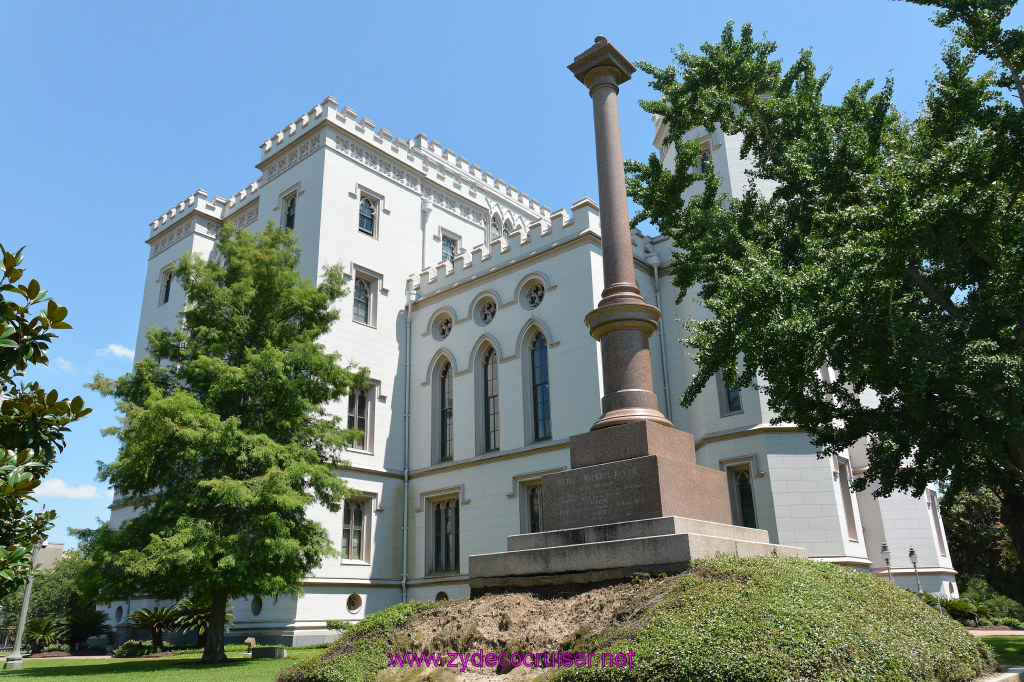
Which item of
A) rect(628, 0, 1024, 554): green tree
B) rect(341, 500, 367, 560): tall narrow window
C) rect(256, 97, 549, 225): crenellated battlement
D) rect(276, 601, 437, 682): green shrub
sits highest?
rect(256, 97, 549, 225): crenellated battlement

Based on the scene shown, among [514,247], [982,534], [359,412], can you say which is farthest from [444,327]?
[982,534]

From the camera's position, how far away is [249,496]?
1479 centimetres

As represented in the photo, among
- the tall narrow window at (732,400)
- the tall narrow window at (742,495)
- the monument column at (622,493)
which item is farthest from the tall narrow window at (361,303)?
the monument column at (622,493)

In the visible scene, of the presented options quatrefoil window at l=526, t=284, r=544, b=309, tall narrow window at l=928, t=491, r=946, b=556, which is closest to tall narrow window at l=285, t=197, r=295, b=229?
quatrefoil window at l=526, t=284, r=544, b=309

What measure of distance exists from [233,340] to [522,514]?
33.5 feet

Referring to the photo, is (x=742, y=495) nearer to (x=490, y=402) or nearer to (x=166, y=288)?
(x=490, y=402)

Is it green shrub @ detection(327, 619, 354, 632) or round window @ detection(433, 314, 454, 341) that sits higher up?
round window @ detection(433, 314, 454, 341)

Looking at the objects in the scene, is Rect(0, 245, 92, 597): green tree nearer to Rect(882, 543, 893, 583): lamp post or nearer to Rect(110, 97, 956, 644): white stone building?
Rect(110, 97, 956, 644): white stone building

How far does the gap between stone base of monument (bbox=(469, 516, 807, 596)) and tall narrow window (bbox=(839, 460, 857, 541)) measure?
36.4 ft

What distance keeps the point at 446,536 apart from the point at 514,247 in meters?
10.5

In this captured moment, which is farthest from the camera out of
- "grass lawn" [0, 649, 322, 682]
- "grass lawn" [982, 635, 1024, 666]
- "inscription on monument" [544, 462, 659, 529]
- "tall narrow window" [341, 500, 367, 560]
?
"tall narrow window" [341, 500, 367, 560]

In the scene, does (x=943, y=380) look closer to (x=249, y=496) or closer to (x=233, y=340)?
(x=249, y=496)

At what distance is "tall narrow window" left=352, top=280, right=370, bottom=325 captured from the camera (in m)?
25.9

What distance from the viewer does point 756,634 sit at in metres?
5.70
